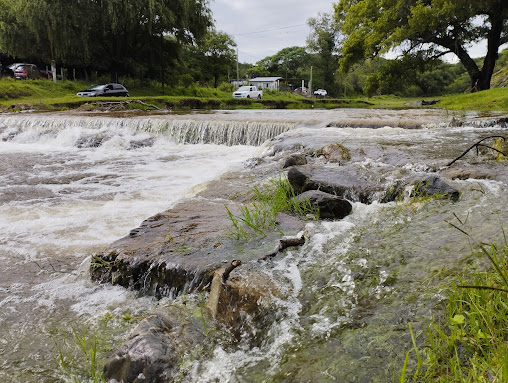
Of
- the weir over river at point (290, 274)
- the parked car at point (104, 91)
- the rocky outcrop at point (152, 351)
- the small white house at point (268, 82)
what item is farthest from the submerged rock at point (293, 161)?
the small white house at point (268, 82)

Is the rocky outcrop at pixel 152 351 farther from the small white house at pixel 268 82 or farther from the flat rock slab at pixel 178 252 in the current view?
the small white house at pixel 268 82

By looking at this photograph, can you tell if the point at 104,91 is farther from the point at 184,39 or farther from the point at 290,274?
the point at 290,274

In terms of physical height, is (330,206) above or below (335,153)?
below

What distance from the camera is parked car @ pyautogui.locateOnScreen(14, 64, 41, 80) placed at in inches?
1232

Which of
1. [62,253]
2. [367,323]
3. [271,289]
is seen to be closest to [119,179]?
[62,253]

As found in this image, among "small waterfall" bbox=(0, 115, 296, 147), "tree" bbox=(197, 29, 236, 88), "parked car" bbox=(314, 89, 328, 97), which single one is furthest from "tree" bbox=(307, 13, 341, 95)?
"small waterfall" bbox=(0, 115, 296, 147)

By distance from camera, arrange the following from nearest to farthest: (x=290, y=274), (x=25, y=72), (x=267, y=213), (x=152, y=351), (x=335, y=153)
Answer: (x=152, y=351) → (x=290, y=274) → (x=267, y=213) → (x=335, y=153) → (x=25, y=72)

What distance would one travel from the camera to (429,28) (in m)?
21.7

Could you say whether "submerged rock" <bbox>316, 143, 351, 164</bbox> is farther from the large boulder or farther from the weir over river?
the large boulder

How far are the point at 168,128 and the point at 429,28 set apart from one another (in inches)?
657

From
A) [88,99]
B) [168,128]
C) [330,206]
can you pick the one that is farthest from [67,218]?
[88,99]

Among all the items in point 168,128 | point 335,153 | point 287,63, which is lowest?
point 335,153

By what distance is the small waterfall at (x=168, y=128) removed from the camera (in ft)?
40.1

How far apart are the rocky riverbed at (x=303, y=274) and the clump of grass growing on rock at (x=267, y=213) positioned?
90 millimetres
